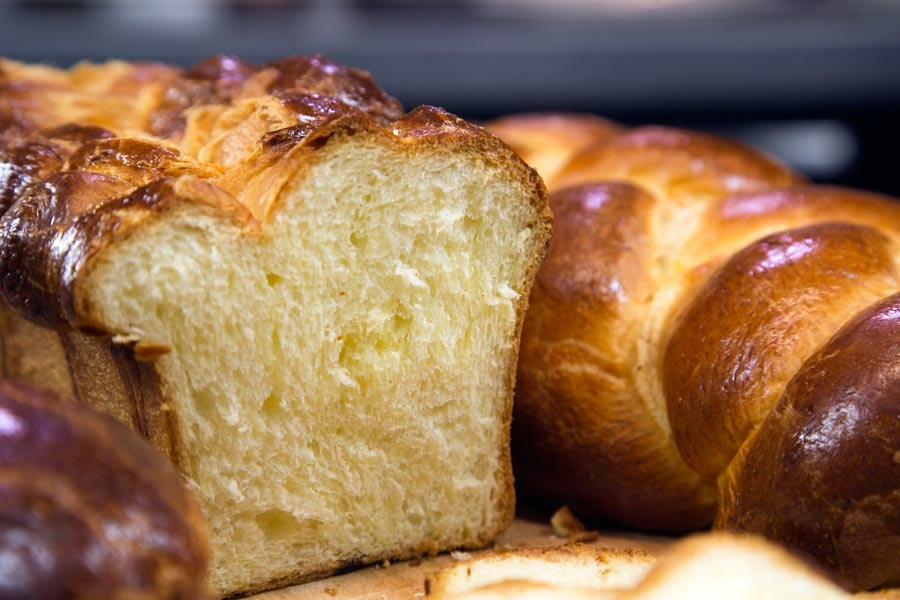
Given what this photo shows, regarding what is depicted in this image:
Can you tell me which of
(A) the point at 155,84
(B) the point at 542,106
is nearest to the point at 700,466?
(A) the point at 155,84

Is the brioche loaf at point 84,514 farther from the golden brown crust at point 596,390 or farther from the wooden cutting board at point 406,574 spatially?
the golden brown crust at point 596,390

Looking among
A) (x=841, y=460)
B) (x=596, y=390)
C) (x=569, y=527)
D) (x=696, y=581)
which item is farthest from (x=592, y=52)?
(x=696, y=581)

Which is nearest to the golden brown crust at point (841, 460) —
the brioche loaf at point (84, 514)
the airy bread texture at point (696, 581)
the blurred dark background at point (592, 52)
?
the airy bread texture at point (696, 581)

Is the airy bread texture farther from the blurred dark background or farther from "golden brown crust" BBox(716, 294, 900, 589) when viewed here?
the blurred dark background

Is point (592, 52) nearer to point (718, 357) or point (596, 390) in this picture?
point (596, 390)

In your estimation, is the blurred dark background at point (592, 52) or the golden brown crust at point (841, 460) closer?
the golden brown crust at point (841, 460)

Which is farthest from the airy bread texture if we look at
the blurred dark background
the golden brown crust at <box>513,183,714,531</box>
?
the blurred dark background
